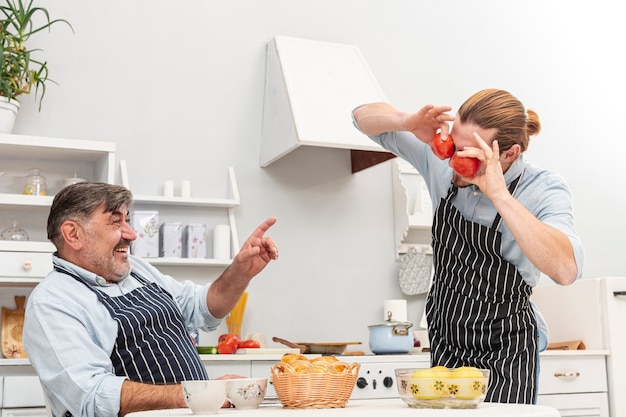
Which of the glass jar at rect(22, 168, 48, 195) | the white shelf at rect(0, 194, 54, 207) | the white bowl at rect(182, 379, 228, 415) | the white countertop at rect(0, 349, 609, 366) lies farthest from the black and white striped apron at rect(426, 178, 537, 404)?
the glass jar at rect(22, 168, 48, 195)

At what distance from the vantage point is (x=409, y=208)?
13.8ft

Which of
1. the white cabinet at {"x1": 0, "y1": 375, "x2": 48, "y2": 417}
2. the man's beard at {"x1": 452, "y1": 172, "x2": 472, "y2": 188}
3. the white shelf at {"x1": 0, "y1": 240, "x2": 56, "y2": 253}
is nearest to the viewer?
the man's beard at {"x1": 452, "y1": 172, "x2": 472, "y2": 188}

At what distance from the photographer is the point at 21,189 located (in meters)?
3.41

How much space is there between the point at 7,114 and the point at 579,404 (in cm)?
276

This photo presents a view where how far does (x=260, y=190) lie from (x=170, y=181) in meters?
0.47

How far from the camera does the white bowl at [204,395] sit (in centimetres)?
139

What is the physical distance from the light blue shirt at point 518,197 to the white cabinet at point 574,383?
1543 millimetres

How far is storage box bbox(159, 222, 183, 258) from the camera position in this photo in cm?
353

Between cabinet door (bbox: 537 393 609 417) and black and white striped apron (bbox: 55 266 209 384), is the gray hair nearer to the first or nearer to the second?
black and white striped apron (bbox: 55 266 209 384)

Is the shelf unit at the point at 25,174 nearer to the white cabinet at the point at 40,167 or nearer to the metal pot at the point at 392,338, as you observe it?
the white cabinet at the point at 40,167

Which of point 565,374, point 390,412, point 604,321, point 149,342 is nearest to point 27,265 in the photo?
point 149,342

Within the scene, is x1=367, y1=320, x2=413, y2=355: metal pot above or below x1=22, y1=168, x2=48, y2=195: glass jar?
below

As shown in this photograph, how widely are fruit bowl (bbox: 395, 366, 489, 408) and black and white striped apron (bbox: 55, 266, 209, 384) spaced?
822 millimetres

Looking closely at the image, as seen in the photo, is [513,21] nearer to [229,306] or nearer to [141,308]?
[229,306]
